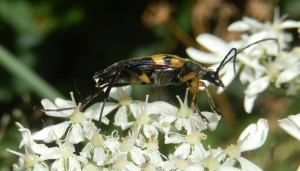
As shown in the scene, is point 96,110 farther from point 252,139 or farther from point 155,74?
point 252,139

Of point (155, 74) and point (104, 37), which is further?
point (104, 37)

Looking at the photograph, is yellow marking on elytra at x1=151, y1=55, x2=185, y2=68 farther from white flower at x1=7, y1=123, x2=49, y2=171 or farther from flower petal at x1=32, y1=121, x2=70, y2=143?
white flower at x1=7, y1=123, x2=49, y2=171

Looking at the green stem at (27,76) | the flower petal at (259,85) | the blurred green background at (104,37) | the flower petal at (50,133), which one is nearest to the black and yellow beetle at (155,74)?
the flower petal at (50,133)

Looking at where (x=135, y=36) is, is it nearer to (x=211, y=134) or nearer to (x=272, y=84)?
(x=211, y=134)

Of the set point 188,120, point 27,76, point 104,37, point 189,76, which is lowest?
point 104,37

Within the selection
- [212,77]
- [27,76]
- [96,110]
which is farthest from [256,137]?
[27,76]

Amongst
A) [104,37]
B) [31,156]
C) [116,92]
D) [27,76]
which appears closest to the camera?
[31,156]

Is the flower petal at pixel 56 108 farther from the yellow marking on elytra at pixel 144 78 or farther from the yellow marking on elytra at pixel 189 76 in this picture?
the yellow marking on elytra at pixel 189 76

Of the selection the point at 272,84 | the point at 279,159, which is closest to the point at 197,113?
the point at 272,84

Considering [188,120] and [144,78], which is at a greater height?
[144,78]
